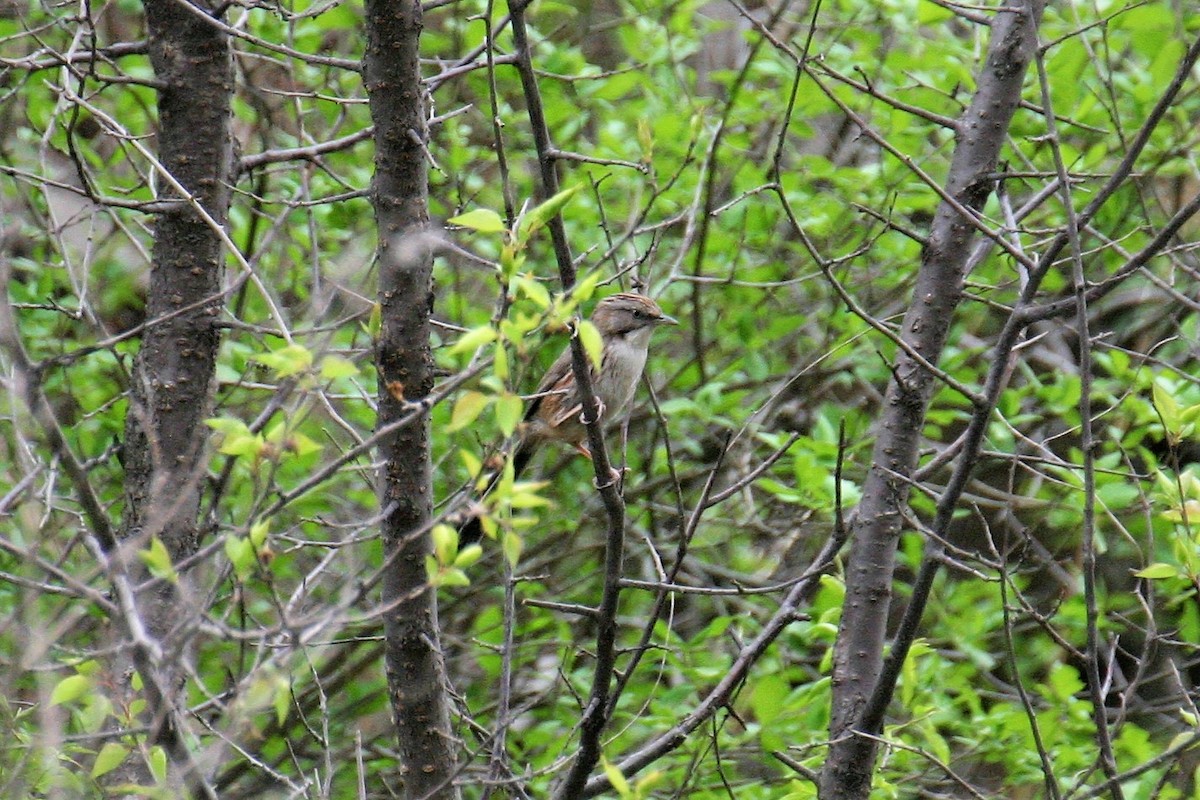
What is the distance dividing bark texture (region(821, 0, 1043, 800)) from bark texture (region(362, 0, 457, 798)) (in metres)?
1.27

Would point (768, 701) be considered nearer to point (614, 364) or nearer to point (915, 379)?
point (614, 364)

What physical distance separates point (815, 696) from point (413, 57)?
297cm

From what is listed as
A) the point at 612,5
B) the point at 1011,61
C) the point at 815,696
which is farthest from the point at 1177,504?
the point at 612,5

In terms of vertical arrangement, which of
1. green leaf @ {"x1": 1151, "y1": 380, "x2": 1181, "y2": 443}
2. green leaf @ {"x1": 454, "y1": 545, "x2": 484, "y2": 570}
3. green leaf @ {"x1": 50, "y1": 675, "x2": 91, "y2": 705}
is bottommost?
green leaf @ {"x1": 50, "y1": 675, "x2": 91, "y2": 705}

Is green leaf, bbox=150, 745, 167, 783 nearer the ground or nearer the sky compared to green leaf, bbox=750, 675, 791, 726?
nearer the sky

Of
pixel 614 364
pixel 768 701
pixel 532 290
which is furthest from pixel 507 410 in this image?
pixel 614 364

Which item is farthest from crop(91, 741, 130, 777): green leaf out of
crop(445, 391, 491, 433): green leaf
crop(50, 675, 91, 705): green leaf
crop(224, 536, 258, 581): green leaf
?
crop(445, 391, 491, 433): green leaf

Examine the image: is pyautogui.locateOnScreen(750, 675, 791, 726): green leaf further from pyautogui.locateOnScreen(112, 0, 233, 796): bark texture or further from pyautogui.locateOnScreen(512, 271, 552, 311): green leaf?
pyautogui.locateOnScreen(512, 271, 552, 311): green leaf

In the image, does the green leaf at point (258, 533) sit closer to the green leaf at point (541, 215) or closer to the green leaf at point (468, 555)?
the green leaf at point (468, 555)

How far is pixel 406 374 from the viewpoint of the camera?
3438 mm

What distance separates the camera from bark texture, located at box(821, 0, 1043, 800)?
3.98 m

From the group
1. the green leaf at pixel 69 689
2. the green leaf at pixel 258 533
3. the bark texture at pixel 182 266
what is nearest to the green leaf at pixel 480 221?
the green leaf at pixel 258 533

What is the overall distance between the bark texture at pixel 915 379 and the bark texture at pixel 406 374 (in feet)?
4.15

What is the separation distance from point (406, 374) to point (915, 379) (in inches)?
62.0
